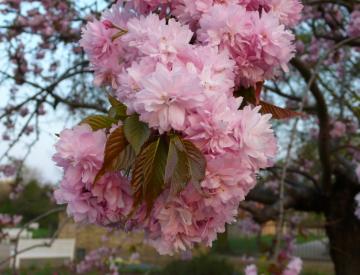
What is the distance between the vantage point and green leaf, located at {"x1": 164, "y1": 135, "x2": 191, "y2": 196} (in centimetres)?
85

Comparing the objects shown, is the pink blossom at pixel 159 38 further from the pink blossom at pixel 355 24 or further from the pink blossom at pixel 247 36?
the pink blossom at pixel 355 24

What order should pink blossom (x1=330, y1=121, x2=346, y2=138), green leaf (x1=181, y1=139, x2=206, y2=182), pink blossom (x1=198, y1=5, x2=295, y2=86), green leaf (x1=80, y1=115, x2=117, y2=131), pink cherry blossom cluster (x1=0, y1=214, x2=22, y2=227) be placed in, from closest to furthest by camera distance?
green leaf (x1=181, y1=139, x2=206, y2=182)
green leaf (x1=80, y1=115, x2=117, y2=131)
pink blossom (x1=198, y1=5, x2=295, y2=86)
pink blossom (x1=330, y1=121, x2=346, y2=138)
pink cherry blossom cluster (x1=0, y1=214, x2=22, y2=227)

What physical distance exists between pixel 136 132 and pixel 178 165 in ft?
0.32

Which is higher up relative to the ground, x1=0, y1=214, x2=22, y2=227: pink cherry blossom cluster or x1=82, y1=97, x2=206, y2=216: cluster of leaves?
x1=0, y1=214, x2=22, y2=227: pink cherry blossom cluster

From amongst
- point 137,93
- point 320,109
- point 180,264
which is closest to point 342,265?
point 320,109

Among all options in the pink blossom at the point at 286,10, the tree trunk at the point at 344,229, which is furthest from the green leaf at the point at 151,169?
the tree trunk at the point at 344,229

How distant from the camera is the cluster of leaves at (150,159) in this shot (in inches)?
33.6

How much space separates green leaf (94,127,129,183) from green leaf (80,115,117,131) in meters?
0.06

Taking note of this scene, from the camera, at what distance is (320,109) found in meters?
3.53

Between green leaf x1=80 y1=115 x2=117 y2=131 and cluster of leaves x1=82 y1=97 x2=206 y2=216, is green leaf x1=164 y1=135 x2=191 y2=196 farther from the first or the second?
green leaf x1=80 y1=115 x2=117 y2=131

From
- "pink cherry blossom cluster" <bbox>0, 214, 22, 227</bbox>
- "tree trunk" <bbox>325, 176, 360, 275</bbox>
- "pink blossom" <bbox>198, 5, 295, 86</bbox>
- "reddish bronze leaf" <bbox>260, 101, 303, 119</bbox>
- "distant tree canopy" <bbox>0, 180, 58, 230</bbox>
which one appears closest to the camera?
"pink blossom" <bbox>198, 5, 295, 86</bbox>

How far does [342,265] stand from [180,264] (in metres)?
7.13

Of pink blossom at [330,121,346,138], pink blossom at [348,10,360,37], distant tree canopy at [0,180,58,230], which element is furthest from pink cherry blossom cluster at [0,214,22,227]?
pink blossom at [348,10,360,37]

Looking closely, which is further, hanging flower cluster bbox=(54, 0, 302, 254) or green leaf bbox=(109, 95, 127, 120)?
green leaf bbox=(109, 95, 127, 120)
